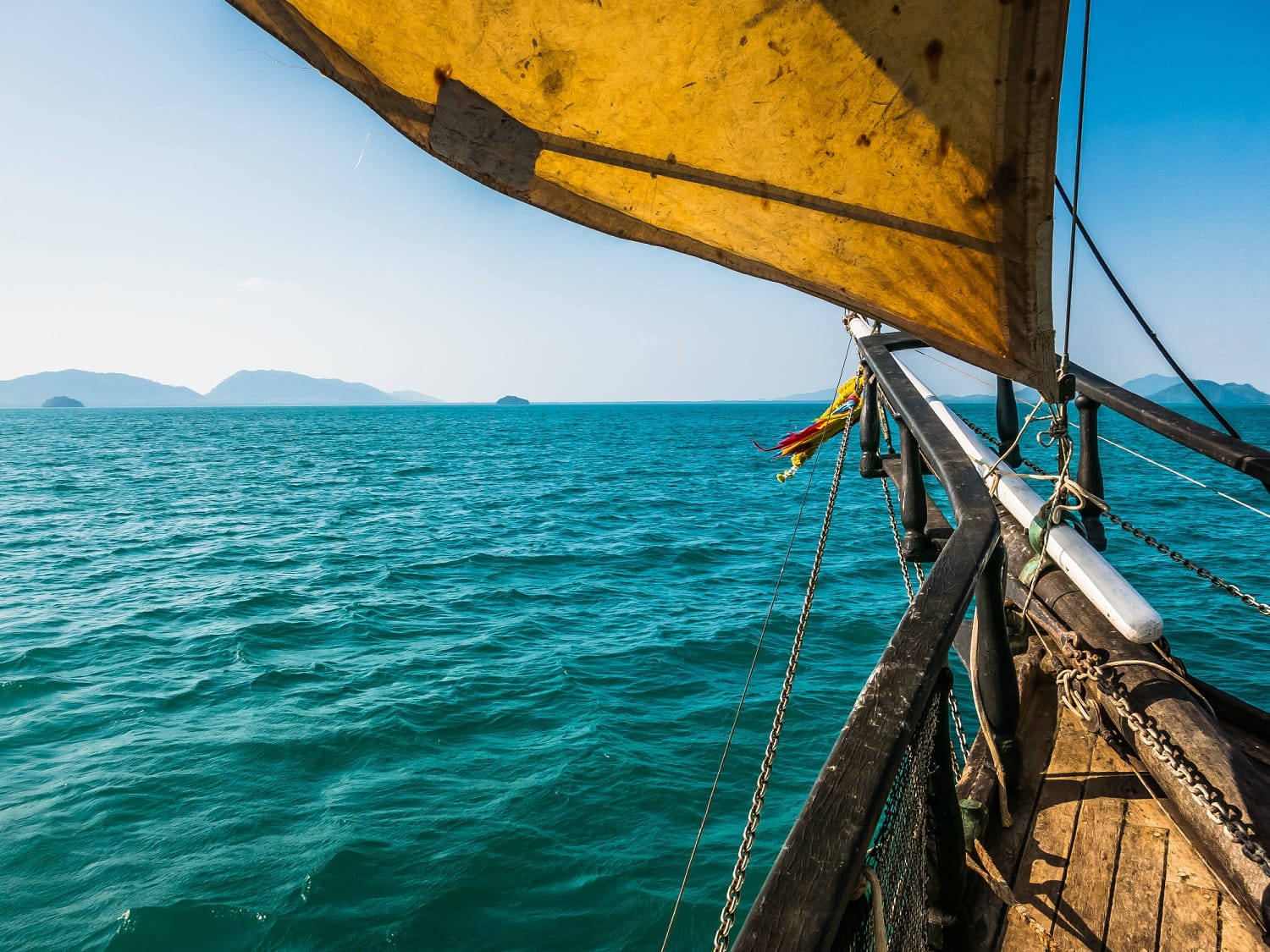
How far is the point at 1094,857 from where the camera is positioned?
2.26 m

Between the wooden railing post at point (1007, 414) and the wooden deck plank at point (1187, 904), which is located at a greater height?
the wooden railing post at point (1007, 414)

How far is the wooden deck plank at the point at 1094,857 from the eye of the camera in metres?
2.04

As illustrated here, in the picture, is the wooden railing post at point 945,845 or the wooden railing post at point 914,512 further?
the wooden railing post at point 914,512

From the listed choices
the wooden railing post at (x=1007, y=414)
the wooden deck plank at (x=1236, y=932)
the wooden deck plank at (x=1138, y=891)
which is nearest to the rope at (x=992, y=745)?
the wooden deck plank at (x=1138, y=891)

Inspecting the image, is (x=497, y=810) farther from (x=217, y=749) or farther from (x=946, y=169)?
(x=946, y=169)

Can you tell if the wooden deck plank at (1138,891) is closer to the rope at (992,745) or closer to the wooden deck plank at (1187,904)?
the wooden deck plank at (1187,904)

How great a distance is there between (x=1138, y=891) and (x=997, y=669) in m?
0.69

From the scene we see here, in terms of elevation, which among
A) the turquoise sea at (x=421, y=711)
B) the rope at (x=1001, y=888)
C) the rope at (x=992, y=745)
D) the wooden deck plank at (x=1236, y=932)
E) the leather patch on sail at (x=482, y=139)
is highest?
the leather patch on sail at (x=482, y=139)

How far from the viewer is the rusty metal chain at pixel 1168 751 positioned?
1.77 metres

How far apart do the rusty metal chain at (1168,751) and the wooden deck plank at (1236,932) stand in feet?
1.02

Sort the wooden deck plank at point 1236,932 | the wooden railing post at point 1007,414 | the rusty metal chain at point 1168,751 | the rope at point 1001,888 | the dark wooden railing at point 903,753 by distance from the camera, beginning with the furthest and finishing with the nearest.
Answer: the wooden railing post at point 1007,414
the rope at point 1001,888
the wooden deck plank at point 1236,932
the rusty metal chain at point 1168,751
the dark wooden railing at point 903,753

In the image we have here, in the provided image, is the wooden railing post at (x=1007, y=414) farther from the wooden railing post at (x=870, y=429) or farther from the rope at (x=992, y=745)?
the rope at (x=992, y=745)

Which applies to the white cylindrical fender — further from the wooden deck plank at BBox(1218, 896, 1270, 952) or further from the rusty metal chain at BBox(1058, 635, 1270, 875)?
the wooden deck plank at BBox(1218, 896, 1270, 952)

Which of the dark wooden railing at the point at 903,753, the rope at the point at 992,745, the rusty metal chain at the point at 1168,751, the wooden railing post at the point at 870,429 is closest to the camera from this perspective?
the dark wooden railing at the point at 903,753
